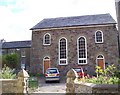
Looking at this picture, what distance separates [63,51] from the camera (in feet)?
92.0

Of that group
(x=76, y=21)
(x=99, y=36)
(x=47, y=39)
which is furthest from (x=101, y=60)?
(x=47, y=39)

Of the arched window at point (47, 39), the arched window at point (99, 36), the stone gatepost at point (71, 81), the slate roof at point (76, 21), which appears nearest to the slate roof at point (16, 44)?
the slate roof at point (76, 21)

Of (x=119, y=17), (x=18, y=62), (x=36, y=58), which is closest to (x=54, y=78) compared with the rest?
(x=36, y=58)

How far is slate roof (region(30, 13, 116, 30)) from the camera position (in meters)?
27.6

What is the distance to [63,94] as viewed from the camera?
12.1 metres

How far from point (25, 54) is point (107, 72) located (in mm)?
30798

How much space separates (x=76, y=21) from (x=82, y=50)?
462cm

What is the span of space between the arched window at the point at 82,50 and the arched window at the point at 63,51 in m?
1.93

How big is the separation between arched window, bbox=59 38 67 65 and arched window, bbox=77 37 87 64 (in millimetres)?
1931

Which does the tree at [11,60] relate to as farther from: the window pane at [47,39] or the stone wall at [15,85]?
the stone wall at [15,85]

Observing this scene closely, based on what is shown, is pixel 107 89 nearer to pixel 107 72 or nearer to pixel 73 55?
pixel 107 72

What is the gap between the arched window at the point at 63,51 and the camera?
2780 cm

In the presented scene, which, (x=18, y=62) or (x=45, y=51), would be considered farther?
(x=18, y=62)

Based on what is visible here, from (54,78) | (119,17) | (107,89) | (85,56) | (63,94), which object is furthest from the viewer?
(85,56)
